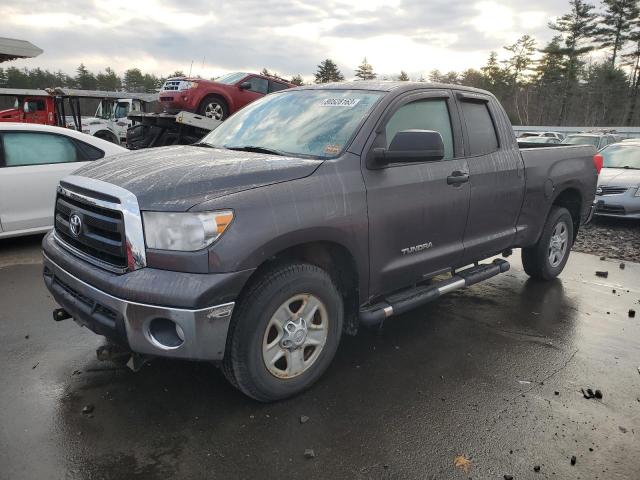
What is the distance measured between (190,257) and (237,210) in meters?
0.34

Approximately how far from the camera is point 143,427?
8.80ft

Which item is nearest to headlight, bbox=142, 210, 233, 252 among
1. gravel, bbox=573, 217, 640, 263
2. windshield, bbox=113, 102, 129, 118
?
gravel, bbox=573, 217, 640, 263

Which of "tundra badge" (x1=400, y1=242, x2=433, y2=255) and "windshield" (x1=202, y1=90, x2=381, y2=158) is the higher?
"windshield" (x1=202, y1=90, x2=381, y2=158)

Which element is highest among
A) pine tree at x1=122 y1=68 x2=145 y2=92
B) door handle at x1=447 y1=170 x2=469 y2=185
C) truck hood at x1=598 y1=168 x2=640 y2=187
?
pine tree at x1=122 y1=68 x2=145 y2=92

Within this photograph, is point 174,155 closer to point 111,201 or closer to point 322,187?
point 111,201

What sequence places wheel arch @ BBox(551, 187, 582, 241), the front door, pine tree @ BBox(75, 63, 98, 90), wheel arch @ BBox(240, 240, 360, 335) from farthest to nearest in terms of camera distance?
pine tree @ BBox(75, 63, 98, 90) < wheel arch @ BBox(551, 187, 582, 241) < the front door < wheel arch @ BBox(240, 240, 360, 335)

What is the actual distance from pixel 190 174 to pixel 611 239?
7.82 metres

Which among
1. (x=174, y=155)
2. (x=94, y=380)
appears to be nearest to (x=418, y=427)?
(x=94, y=380)

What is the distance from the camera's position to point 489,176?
13.6ft

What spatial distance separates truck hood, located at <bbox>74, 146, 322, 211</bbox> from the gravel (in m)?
6.14

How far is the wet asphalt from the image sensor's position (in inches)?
96.6

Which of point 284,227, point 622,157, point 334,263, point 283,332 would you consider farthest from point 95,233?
point 622,157

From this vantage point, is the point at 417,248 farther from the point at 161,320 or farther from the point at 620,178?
the point at 620,178

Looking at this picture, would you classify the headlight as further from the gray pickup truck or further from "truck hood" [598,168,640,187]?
"truck hood" [598,168,640,187]
